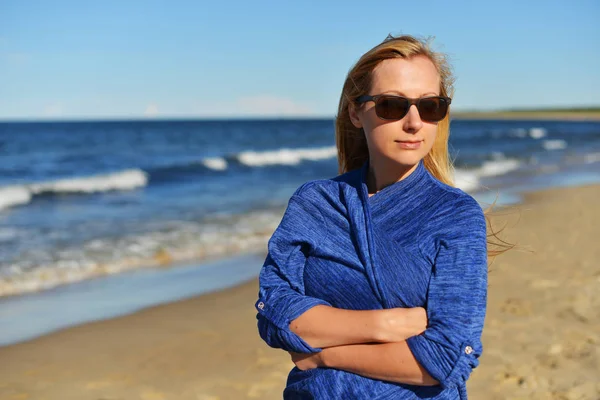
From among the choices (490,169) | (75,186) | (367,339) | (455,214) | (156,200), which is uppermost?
(455,214)

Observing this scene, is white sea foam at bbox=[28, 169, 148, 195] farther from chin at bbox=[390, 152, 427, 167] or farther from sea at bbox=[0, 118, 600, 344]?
chin at bbox=[390, 152, 427, 167]

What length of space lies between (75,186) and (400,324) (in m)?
20.0

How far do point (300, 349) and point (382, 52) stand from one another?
3.00 feet

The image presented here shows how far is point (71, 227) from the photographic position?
12016 mm

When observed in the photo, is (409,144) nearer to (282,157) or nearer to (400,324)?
(400,324)

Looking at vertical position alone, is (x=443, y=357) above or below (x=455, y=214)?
below

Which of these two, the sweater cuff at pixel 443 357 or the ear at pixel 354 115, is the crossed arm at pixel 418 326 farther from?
the ear at pixel 354 115

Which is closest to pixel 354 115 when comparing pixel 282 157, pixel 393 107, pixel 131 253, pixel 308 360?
pixel 393 107

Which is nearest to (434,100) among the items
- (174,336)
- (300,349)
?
(300,349)

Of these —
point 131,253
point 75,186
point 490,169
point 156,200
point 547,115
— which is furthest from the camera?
point 547,115

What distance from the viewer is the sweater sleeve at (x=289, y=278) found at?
1.84 metres

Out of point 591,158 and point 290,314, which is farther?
point 591,158

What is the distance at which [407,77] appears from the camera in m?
1.92

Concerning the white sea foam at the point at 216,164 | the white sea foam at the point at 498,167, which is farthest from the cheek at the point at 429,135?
the white sea foam at the point at 216,164
